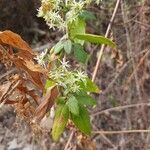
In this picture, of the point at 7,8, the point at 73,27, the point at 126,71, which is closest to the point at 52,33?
the point at 7,8

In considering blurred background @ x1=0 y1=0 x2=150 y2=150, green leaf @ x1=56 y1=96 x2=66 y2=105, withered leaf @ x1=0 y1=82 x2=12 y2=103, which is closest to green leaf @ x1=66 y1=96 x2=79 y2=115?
green leaf @ x1=56 y1=96 x2=66 y2=105

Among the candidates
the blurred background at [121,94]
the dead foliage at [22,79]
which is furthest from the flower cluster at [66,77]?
the blurred background at [121,94]

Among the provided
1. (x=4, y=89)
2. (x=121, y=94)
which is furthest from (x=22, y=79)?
(x=121, y=94)

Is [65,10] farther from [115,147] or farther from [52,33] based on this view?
[52,33]

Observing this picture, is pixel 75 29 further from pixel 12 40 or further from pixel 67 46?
pixel 12 40

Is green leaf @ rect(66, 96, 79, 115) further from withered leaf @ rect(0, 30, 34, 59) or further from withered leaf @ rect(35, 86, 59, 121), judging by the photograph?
withered leaf @ rect(0, 30, 34, 59)

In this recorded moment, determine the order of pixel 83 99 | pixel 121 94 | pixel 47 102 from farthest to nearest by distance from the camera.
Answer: pixel 121 94
pixel 83 99
pixel 47 102
